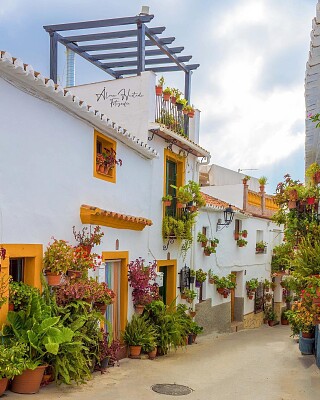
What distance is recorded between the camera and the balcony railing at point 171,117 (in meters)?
15.1

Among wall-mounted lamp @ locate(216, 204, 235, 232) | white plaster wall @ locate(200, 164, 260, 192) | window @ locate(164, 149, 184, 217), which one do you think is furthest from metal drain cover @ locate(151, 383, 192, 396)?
white plaster wall @ locate(200, 164, 260, 192)

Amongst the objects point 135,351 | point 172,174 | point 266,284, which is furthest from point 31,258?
point 266,284

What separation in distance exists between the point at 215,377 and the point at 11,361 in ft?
15.6

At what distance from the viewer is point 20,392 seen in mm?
8125

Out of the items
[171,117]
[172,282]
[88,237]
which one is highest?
[171,117]

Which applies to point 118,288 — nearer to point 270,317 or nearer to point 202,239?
point 202,239

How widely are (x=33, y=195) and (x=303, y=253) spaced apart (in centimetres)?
531

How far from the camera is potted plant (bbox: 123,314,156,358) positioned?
12578 mm

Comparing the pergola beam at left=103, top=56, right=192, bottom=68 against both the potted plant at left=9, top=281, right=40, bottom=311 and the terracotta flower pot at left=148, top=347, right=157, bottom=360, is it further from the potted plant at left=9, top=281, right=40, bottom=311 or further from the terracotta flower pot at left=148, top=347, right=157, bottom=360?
the potted plant at left=9, top=281, right=40, bottom=311

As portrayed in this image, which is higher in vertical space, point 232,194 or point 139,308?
point 232,194

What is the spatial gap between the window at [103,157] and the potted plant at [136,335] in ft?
11.5

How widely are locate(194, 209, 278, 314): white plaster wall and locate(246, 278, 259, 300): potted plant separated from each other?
0.62 ft

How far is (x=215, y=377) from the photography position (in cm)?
1092

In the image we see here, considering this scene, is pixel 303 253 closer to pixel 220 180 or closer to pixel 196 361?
pixel 196 361
